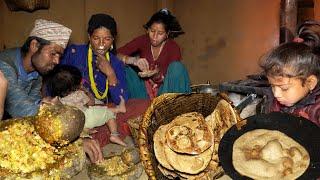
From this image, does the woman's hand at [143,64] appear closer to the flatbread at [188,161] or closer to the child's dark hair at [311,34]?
the child's dark hair at [311,34]

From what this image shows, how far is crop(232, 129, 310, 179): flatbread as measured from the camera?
2.14 meters

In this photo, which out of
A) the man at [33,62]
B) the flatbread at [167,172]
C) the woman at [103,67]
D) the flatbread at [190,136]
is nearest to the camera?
the flatbread at [190,136]

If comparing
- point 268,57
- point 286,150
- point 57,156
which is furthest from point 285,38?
point 57,156

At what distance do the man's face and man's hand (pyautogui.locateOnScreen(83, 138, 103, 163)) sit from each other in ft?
2.22

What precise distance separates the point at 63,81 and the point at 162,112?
1094 millimetres

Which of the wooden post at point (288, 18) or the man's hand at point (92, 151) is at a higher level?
the wooden post at point (288, 18)

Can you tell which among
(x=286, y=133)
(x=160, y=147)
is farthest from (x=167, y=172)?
(x=286, y=133)

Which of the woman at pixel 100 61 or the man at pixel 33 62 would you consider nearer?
the man at pixel 33 62

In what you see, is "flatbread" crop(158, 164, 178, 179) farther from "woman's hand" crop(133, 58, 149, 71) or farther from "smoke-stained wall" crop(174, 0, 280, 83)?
"smoke-stained wall" crop(174, 0, 280, 83)

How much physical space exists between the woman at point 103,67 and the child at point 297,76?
1685 mm

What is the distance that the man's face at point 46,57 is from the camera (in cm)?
309

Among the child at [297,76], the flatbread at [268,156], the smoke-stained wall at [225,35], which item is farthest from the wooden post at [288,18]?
the flatbread at [268,156]

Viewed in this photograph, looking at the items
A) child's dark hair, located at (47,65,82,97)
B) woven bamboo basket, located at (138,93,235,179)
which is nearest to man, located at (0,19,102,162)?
child's dark hair, located at (47,65,82,97)

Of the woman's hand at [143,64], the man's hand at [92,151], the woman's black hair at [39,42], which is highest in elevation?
the woman's black hair at [39,42]
